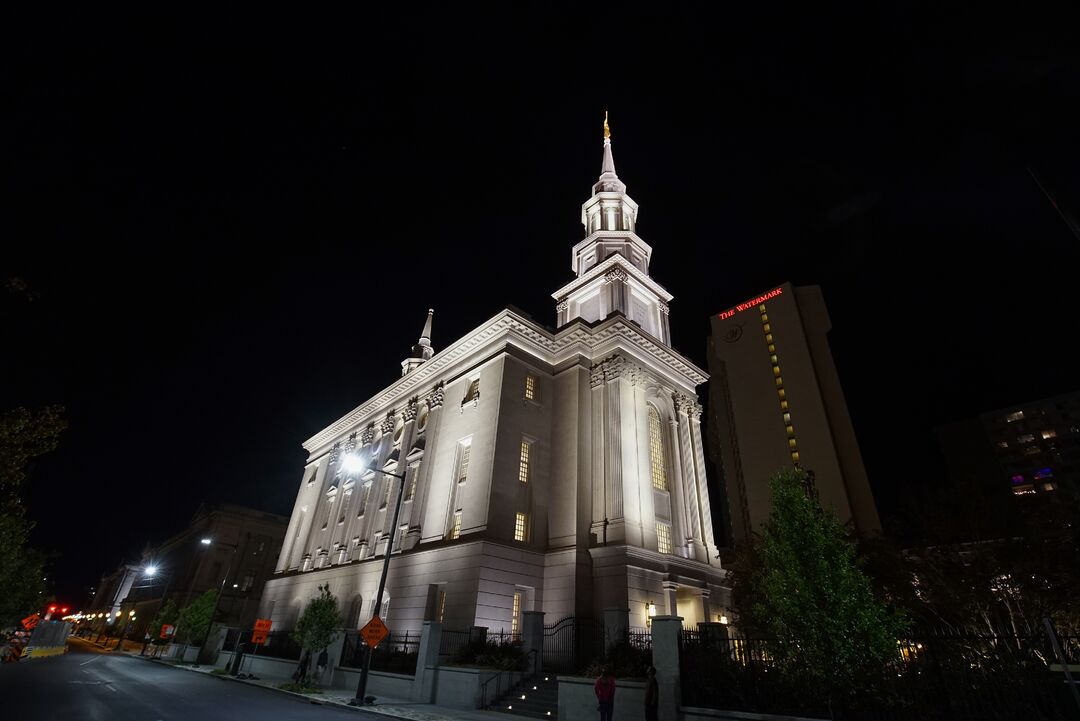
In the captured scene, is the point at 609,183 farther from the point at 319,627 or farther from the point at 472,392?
the point at 319,627

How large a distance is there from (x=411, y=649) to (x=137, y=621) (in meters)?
96.2

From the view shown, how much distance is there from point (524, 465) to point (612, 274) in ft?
62.9

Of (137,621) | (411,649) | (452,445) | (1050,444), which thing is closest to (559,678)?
(411,649)

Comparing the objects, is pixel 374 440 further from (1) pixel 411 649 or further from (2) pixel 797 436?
(2) pixel 797 436

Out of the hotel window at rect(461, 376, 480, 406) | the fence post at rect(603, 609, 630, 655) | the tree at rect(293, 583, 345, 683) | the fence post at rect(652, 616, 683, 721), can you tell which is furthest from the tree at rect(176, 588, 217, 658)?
the fence post at rect(652, 616, 683, 721)

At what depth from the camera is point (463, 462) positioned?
34.2 meters

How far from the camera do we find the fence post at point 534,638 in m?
20.0

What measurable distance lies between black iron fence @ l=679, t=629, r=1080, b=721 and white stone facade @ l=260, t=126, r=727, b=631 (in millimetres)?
14374

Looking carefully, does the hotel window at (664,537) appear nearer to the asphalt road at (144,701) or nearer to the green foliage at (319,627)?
the green foliage at (319,627)

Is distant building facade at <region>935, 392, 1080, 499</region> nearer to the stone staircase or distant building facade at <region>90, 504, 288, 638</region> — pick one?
the stone staircase

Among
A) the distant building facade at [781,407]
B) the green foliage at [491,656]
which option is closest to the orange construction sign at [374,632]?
the green foliage at [491,656]

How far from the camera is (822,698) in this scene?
11.2 meters

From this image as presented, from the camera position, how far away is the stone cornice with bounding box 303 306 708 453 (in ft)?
117

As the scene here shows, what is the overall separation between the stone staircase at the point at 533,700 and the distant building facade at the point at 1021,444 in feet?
329
